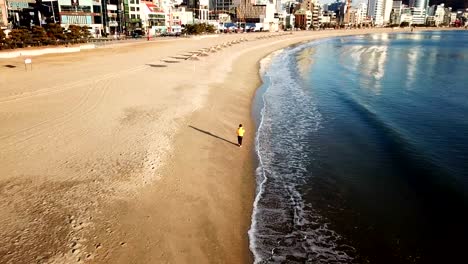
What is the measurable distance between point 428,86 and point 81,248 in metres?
39.0

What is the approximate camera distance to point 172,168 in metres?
15.4

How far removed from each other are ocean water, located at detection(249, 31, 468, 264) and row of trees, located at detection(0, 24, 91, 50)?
137ft

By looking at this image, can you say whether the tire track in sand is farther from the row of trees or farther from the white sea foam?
the row of trees

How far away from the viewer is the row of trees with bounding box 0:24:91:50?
53.1 metres

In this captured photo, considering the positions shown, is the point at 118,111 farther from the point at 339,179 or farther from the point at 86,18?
the point at 86,18

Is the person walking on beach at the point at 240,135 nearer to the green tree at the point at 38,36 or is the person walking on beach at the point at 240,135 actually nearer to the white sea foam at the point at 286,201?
the white sea foam at the point at 286,201

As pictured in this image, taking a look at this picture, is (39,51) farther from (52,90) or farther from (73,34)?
(52,90)

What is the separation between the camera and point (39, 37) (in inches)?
2265

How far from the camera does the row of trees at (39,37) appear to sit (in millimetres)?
53094

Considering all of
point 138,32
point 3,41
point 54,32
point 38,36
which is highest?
point 138,32

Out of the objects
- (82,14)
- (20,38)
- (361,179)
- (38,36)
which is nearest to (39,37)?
(38,36)

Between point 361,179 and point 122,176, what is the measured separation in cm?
1036

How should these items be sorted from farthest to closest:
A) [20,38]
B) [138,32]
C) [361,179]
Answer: [138,32] → [20,38] → [361,179]

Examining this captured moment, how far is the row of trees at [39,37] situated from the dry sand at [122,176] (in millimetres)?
28632
